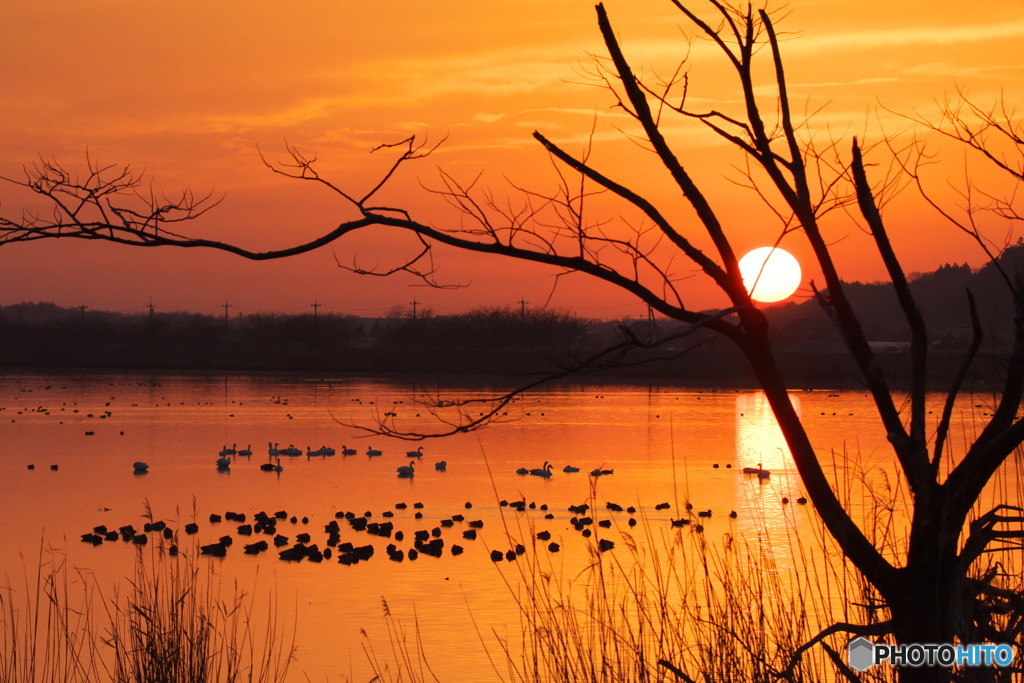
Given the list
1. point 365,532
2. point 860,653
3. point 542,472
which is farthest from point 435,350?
point 860,653

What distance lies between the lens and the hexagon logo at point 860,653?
15.0 feet

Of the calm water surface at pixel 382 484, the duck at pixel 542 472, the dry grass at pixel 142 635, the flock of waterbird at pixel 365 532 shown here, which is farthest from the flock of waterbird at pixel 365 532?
the duck at pixel 542 472

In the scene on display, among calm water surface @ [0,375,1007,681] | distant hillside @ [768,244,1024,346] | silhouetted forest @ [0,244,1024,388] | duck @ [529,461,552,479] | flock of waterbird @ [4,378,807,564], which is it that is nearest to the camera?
distant hillside @ [768,244,1024,346]

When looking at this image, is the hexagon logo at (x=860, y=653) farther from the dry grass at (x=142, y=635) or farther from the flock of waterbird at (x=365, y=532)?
the flock of waterbird at (x=365, y=532)

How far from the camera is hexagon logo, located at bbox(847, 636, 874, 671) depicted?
4570mm

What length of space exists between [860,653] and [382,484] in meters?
19.2

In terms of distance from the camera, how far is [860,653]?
464 centimetres

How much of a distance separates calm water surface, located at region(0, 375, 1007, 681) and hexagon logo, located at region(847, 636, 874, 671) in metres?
2.74

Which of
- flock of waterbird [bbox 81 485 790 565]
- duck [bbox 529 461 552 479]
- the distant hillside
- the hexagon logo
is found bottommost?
flock of waterbird [bbox 81 485 790 565]

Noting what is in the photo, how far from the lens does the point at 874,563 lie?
12.6 feet

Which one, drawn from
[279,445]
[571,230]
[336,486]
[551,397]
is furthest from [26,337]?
[571,230]

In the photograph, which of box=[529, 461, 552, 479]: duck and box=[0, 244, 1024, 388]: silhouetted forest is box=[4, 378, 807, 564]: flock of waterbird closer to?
box=[529, 461, 552, 479]: duck

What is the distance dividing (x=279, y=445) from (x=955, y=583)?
28.4 m

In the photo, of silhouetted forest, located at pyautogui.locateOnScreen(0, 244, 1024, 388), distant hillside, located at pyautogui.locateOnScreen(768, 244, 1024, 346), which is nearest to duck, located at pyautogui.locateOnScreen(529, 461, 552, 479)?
distant hillside, located at pyautogui.locateOnScreen(768, 244, 1024, 346)
